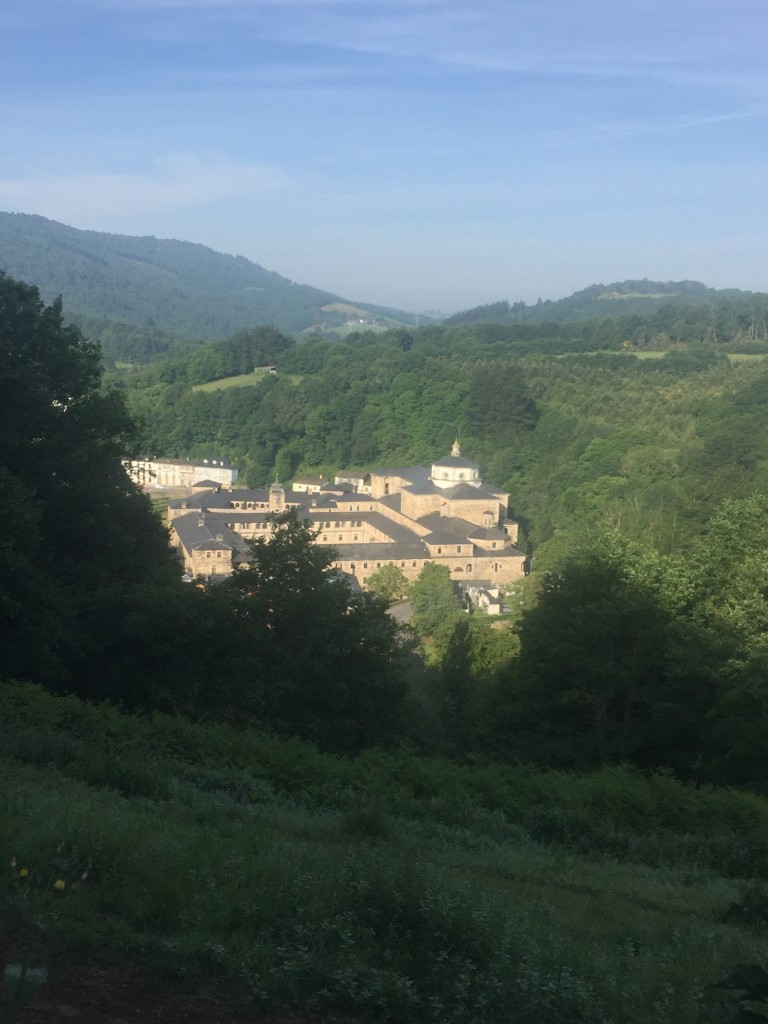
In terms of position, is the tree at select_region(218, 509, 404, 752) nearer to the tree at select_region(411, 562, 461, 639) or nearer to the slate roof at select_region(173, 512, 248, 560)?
the tree at select_region(411, 562, 461, 639)

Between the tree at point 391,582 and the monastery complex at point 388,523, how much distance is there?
1484 millimetres

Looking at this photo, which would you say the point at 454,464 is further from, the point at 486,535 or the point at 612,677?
the point at 612,677

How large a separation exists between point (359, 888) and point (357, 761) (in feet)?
16.9

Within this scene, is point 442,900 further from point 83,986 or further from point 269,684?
point 269,684

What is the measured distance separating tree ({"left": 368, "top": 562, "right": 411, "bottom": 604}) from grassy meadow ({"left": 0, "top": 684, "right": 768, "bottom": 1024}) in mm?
32776

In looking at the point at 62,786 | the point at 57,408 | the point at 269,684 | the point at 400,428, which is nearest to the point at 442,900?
the point at 62,786

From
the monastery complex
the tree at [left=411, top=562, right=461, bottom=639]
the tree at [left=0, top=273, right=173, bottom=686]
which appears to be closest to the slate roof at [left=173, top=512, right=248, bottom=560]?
the monastery complex

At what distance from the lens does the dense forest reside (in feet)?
12.7

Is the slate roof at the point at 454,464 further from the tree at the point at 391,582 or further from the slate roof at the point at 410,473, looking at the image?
the tree at the point at 391,582

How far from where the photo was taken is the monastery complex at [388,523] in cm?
4659

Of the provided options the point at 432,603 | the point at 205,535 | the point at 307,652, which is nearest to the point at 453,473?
the point at 205,535

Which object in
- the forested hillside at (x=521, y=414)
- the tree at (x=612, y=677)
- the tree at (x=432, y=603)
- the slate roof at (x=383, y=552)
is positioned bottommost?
the tree at (x=432, y=603)

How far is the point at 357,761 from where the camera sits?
30.8 feet

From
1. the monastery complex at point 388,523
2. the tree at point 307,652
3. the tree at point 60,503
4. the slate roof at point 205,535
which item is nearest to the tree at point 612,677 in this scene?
the tree at point 307,652
